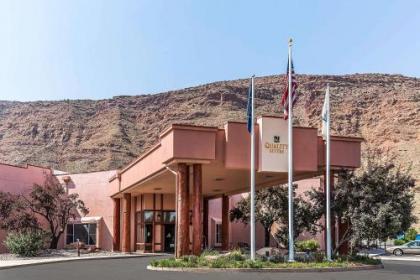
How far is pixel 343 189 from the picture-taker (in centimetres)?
2633

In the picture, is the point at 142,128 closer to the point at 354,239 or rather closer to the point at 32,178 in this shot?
the point at 32,178

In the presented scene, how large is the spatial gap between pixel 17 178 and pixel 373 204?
28240mm

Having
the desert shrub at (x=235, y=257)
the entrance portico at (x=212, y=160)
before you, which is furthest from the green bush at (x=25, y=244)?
the desert shrub at (x=235, y=257)

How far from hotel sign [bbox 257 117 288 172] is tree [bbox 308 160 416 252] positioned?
2.85 m

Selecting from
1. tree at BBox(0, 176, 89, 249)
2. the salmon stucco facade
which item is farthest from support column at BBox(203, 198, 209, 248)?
tree at BBox(0, 176, 89, 249)

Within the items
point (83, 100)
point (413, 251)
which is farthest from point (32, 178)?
point (83, 100)

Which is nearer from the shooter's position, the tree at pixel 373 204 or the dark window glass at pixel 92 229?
the tree at pixel 373 204

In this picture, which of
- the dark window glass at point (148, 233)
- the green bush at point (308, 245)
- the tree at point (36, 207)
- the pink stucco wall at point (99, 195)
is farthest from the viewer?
the pink stucco wall at point (99, 195)

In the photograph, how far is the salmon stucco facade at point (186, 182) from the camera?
82.1 ft

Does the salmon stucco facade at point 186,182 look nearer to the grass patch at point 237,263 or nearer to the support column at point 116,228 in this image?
the support column at point 116,228

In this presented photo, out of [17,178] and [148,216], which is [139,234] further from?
[17,178]

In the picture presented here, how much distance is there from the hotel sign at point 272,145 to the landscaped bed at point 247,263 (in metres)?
3.87

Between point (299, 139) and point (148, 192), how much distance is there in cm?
1764

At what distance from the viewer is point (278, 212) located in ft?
121
